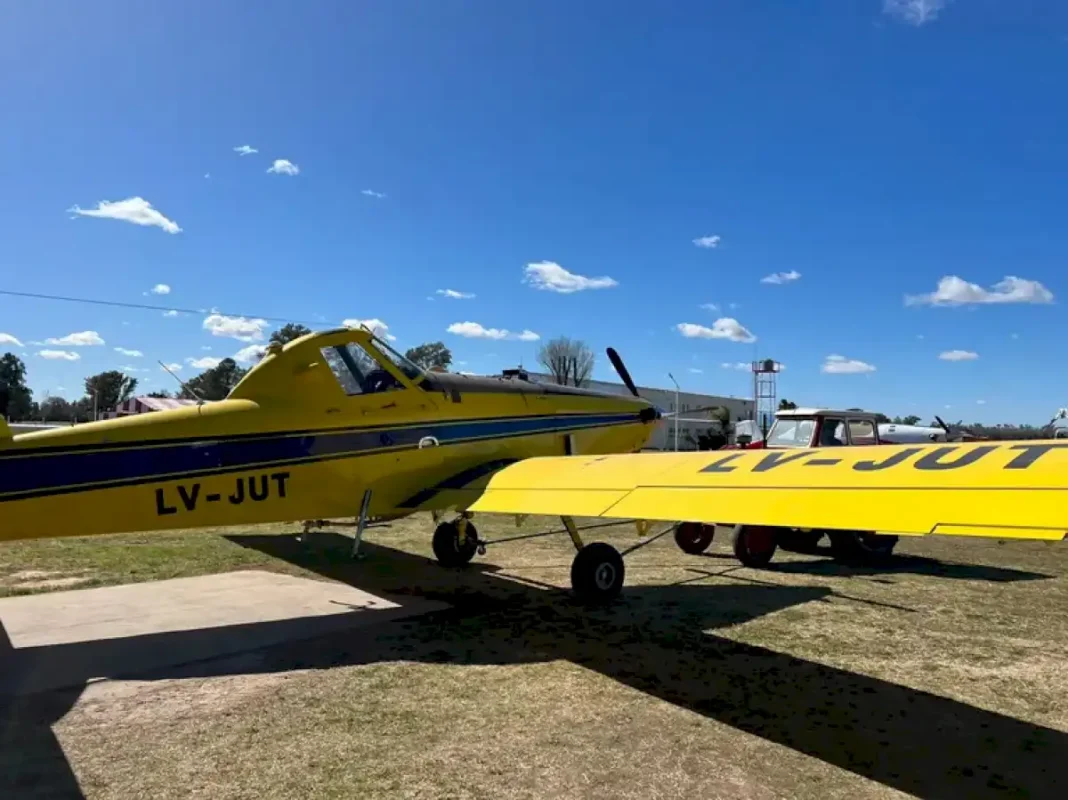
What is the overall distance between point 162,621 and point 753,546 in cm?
753

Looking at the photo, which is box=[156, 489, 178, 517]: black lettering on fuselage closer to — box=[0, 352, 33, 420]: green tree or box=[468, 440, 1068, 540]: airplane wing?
box=[468, 440, 1068, 540]: airplane wing

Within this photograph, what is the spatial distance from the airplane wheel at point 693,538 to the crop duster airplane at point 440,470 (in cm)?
229

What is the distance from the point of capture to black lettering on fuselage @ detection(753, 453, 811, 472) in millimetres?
5473

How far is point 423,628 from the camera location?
695 cm

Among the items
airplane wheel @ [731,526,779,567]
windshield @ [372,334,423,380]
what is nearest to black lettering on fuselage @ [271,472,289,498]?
windshield @ [372,334,423,380]

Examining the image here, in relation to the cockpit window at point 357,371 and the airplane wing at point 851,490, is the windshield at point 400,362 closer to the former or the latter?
the cockpit window at point 357,371

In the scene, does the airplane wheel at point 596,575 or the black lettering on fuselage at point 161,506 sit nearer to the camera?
the black lettering on fuselage at point 161,506

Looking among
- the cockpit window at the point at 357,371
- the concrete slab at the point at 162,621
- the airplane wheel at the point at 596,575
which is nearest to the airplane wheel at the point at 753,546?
the airplane wheel at the point at 596,575

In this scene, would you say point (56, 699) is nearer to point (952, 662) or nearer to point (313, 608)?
point (313, 608)

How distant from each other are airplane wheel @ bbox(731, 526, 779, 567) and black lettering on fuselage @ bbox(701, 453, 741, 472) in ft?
16.0

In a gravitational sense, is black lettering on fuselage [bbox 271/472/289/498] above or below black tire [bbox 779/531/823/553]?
above

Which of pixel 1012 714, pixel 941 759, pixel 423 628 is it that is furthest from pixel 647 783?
pixel 423 628

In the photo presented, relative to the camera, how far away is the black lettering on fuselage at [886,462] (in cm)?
486

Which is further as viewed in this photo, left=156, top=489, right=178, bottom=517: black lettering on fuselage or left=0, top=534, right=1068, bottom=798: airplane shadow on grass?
left=156, top=489, right=178, bottom=517: black lettering on fuselage
